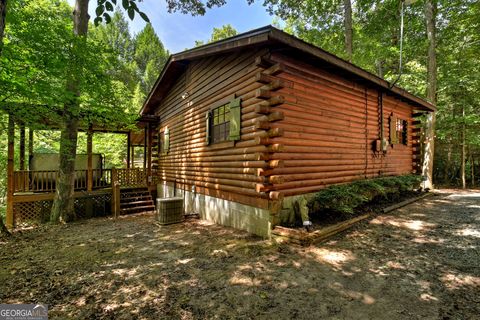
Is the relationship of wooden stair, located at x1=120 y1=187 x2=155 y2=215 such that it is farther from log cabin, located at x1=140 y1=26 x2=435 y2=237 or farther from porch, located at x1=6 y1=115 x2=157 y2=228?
log cabin, located at x1=140 y1=26 x2=435 y2=237

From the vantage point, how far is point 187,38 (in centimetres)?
2561

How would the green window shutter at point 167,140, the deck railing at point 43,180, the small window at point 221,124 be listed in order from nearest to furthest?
the small window at point 221,124 → the deck railing at point 43,180 → the green window shutter at point 167,140

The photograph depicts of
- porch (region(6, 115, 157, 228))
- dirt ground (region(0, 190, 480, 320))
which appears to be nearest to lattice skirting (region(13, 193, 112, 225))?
porch (region(6, 115, 157, 228))

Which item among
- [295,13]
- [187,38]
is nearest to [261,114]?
[295,13]

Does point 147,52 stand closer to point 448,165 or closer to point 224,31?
point 224,31

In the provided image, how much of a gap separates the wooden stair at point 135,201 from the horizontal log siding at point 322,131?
6913 millimetres

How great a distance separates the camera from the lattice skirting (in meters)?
8.58

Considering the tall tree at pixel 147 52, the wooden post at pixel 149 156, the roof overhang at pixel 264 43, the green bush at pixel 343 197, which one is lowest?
the green bush at pixel 343 197

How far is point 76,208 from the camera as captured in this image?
31.6 feet

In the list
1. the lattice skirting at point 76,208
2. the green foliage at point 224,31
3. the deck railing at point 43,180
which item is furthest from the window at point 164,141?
the green foliage at point 224,31

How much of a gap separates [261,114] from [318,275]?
333 centimetres

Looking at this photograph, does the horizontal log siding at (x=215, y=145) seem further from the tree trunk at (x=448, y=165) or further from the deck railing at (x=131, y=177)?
the tree trunk at (x=448, y=165)

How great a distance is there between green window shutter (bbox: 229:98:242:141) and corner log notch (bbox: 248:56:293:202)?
2.81 feet

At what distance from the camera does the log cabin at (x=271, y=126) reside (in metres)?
5.28
